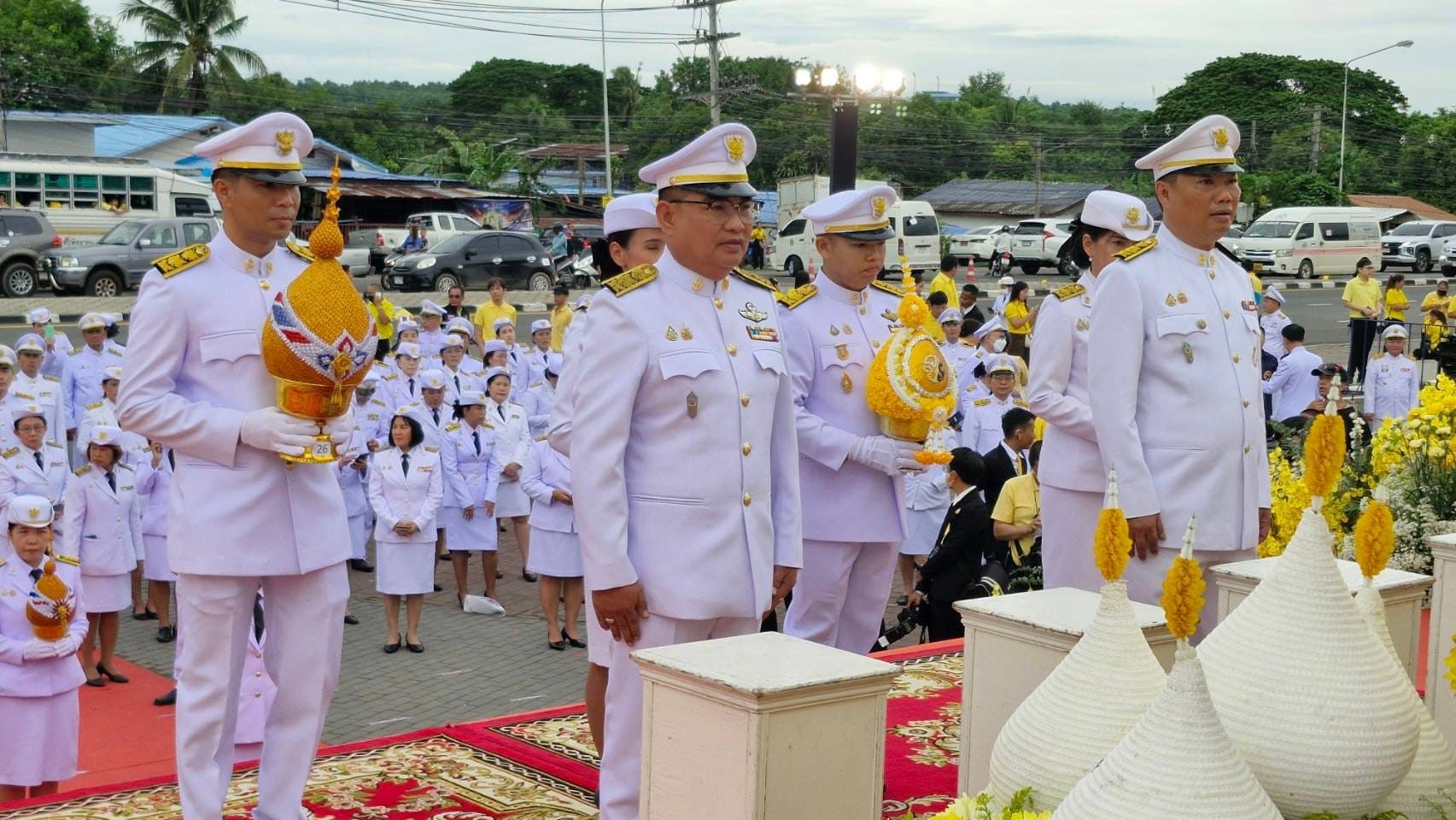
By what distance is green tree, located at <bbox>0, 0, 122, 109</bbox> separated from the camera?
49.0 metres

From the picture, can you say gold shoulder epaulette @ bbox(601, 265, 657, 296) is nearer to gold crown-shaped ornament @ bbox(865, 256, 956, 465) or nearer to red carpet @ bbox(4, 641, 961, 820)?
gold crown-shaped ornament @ bbox(865, 256, 956, 465)

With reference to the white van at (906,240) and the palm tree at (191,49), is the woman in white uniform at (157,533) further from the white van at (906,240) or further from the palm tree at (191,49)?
the palm tree at (191,49)

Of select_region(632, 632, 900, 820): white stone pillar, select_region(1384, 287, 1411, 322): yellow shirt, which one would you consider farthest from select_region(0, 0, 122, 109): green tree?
select_region(632, 632, 900, 820): white stone pillar

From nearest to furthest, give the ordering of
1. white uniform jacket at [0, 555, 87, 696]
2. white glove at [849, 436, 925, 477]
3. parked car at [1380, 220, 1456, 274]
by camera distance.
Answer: white glove at [849, 436, 925, 477] → white uniform jacket at [0, 555, 87, 696] → parked car at [1380, 220, 1456, 274]

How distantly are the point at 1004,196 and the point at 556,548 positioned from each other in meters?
45.7

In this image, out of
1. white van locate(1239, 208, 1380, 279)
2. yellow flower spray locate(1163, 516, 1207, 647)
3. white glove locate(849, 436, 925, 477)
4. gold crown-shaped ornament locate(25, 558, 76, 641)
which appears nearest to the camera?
yellow flower spray locate(1163, 516, 1207, 647)

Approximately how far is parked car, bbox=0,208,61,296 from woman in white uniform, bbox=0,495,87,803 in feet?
68.7

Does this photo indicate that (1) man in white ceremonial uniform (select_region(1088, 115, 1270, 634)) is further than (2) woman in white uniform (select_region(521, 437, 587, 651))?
No

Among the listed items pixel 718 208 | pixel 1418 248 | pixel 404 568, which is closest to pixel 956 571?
pixel 404 568

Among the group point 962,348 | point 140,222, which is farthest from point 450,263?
point 962,348

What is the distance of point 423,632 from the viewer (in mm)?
9891

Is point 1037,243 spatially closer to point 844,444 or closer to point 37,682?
point 37,682

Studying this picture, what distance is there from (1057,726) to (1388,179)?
60.9 metres

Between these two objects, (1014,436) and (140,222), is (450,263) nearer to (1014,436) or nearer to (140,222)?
(140,222)
